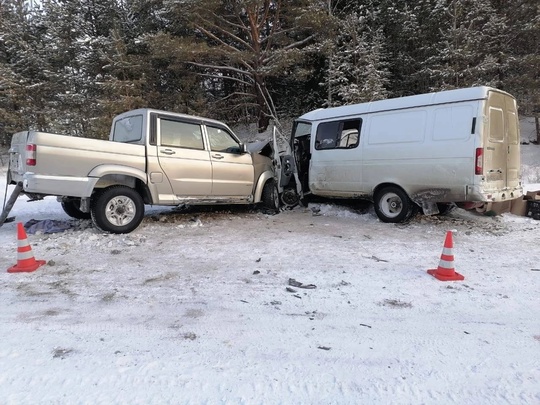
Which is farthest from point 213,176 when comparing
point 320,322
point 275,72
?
point 275,72

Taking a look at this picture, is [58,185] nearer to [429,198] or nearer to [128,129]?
[128,129]

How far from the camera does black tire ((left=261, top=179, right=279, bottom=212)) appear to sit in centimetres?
885

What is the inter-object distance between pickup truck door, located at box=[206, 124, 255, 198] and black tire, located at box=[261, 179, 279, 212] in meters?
0.63

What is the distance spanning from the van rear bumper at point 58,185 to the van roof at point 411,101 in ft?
16.9

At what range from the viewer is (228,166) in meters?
7.76

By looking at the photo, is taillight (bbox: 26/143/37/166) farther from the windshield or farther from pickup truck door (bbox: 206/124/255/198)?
pickup truck door (bbox: 206/124/255/198)

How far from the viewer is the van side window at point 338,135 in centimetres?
796

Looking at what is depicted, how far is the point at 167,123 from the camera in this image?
6.93 meters

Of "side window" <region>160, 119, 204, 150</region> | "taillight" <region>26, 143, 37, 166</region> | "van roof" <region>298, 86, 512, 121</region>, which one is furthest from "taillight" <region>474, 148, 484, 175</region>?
"taillight" <region>26, 143, 37, 166</region>

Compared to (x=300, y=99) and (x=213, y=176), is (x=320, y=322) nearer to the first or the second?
(x=213, y=176)

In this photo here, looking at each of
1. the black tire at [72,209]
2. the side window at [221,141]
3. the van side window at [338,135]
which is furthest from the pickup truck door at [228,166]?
the black tire at [72,209]

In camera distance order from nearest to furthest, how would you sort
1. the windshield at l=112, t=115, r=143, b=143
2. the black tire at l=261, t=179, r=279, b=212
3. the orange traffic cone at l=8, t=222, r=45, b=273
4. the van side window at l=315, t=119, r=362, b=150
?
the orange traffic cone at l=8, t=222, r=45, b=273 → the windshield at l=112, t=115, r=143, b=143 → the van side window at l=315, t=119, r=362, b=150 → the black tire at l=261, t=179, r=279, b=212

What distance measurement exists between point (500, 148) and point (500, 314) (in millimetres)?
4246

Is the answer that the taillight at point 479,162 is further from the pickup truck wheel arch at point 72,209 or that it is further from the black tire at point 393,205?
the pickup truck wheel arch at point 72,209
